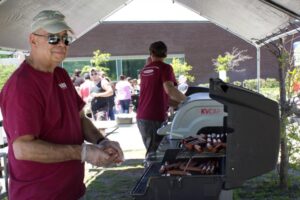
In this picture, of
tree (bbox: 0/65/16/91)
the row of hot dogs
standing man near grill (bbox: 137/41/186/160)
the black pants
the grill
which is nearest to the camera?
the grill

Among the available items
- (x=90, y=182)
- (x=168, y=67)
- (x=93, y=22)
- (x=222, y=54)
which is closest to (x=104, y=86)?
(x=93, y=22)

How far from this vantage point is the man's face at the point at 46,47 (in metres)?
2.14

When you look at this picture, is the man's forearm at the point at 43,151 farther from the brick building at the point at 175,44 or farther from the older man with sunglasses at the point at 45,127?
the brick building at the point at 175,44

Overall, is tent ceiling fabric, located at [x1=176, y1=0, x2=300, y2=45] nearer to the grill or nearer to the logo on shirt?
the grill

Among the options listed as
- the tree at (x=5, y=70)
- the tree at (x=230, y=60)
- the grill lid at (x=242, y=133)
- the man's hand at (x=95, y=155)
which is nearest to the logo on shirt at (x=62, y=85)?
the man's hand at (x=95, y=155)

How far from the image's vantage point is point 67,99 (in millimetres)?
2316

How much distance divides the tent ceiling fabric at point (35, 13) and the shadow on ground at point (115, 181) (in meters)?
2.64

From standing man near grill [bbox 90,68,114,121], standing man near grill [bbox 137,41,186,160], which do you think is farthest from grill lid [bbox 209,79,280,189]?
standing man near grill [bbox 90,68,114,121]

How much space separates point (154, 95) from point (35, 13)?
218cm

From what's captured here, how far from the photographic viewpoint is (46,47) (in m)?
2.14

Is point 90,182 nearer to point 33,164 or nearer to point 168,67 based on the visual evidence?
point 168,67

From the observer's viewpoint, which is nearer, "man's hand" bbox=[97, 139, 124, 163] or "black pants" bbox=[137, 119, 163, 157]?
"man's hand" bbox=[97, 139, 124, 163]

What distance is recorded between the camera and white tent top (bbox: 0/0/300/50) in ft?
17.8

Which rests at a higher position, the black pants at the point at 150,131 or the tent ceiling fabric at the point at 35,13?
the tent ceiling fabric at the point at 35,13
